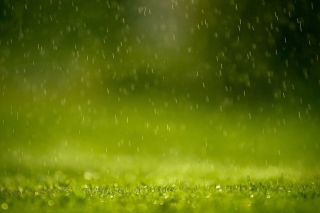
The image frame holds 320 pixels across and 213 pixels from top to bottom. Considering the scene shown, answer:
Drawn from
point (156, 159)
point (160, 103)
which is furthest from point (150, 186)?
point (160, 103)

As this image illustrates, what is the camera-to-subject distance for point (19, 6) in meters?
10.0

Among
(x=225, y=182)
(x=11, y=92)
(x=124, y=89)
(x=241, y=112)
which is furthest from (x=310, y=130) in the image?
(x=11, y=92)

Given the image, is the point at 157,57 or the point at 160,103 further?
the point at 157,57

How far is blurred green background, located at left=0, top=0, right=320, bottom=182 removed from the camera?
795cm

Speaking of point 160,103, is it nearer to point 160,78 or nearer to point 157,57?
point 160,78

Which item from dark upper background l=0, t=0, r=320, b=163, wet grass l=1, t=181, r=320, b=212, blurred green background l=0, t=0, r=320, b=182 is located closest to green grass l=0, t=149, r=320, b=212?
wet grass l=1, t=181, r=320, b=212

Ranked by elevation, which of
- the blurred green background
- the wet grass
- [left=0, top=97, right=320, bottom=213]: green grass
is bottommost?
the wet grass

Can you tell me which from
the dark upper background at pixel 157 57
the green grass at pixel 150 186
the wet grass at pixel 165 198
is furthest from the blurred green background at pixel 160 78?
the wet grass at pixel 165 198

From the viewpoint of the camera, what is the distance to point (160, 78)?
9391mm

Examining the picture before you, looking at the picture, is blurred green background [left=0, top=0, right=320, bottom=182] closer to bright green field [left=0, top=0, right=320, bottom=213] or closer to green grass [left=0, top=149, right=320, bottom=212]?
bright green field [left=0, top=0, right=320, bottom=213]

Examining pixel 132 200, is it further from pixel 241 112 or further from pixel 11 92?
pixel 11 92

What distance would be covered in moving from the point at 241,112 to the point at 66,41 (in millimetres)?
3459

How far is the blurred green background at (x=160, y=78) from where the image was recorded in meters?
7.95

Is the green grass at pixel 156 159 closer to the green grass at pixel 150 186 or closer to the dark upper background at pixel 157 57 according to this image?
the green grass at pixel 150 186
